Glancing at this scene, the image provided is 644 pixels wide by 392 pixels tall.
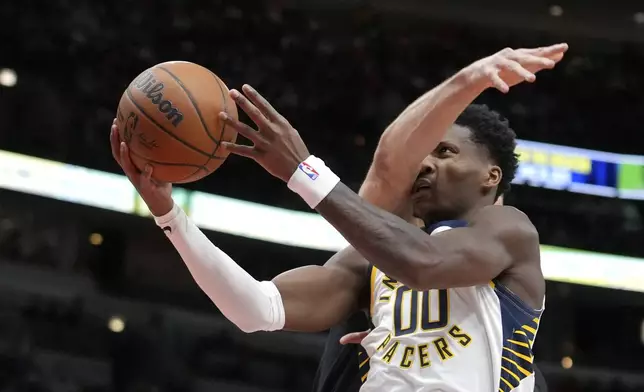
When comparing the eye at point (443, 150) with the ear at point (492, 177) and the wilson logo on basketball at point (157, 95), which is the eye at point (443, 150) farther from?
the wilson logo on basketball at point (157, 95)

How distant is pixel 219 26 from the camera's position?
1147cm

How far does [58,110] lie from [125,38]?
1.28 m

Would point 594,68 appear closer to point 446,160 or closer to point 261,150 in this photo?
point 446,160

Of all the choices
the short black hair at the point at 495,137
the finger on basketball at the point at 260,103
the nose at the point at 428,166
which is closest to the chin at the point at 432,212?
the nose at the point at 428,166

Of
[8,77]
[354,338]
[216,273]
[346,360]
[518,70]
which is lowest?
[8,77]

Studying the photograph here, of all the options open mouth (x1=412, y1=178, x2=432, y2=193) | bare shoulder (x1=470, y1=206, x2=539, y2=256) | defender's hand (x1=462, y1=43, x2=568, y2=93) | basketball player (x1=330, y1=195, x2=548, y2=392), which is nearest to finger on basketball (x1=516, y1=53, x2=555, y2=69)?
defender's hand (x1=462, y1=43, x2=568, y2=93)

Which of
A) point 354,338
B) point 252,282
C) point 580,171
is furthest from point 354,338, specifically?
point 580,171

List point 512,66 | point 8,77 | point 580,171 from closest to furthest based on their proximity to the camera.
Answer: point 512,66
point 8,77
point 580,171

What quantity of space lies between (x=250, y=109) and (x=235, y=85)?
915 centimetres

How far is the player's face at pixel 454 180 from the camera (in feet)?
8.88

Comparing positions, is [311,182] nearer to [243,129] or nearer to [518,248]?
[243,129]

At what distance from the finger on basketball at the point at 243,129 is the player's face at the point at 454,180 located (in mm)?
773

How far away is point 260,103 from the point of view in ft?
6.84

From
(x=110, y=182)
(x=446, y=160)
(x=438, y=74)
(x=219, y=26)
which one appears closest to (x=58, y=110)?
(x=110, y=182)
